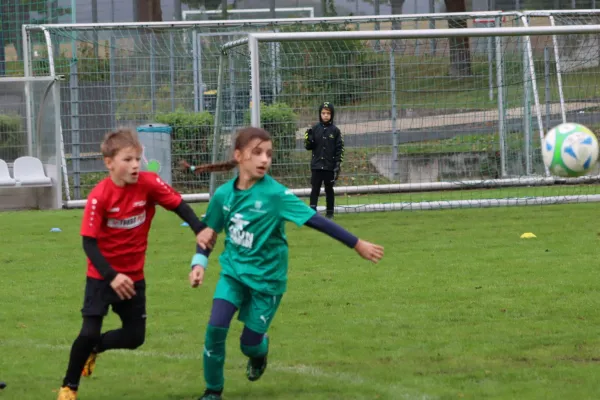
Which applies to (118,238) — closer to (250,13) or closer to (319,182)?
(319,182)

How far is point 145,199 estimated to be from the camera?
5.64 m

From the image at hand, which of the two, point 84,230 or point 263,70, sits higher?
point 263,70

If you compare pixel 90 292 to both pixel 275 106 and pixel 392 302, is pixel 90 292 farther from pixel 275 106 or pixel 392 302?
pixel 275 106

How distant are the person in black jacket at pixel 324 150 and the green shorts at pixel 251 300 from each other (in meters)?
9.01

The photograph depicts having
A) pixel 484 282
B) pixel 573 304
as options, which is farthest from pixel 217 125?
pixel 573 304

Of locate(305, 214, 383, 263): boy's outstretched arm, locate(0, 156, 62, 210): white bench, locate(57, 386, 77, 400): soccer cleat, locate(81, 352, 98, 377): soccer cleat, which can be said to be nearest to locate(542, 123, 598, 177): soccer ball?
locate(305, 214, 383, 263): boy's outstretched arm

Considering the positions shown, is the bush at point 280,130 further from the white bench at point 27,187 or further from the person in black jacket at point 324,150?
the white bench at point 27,187

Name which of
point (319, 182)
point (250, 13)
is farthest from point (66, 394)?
point (250, 13)

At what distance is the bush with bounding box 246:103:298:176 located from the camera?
16531 mm

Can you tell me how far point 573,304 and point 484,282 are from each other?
1.27 meters

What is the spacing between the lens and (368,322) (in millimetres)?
7711

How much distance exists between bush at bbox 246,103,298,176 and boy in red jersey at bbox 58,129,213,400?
10.8 meters

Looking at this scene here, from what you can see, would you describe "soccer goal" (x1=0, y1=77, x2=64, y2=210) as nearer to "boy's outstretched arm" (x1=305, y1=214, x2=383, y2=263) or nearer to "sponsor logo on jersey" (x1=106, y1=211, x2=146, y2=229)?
"sponsor logo on jersey" (x1=106, y1=211, x2=146, y2=229)

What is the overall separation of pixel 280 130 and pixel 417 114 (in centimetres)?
233
